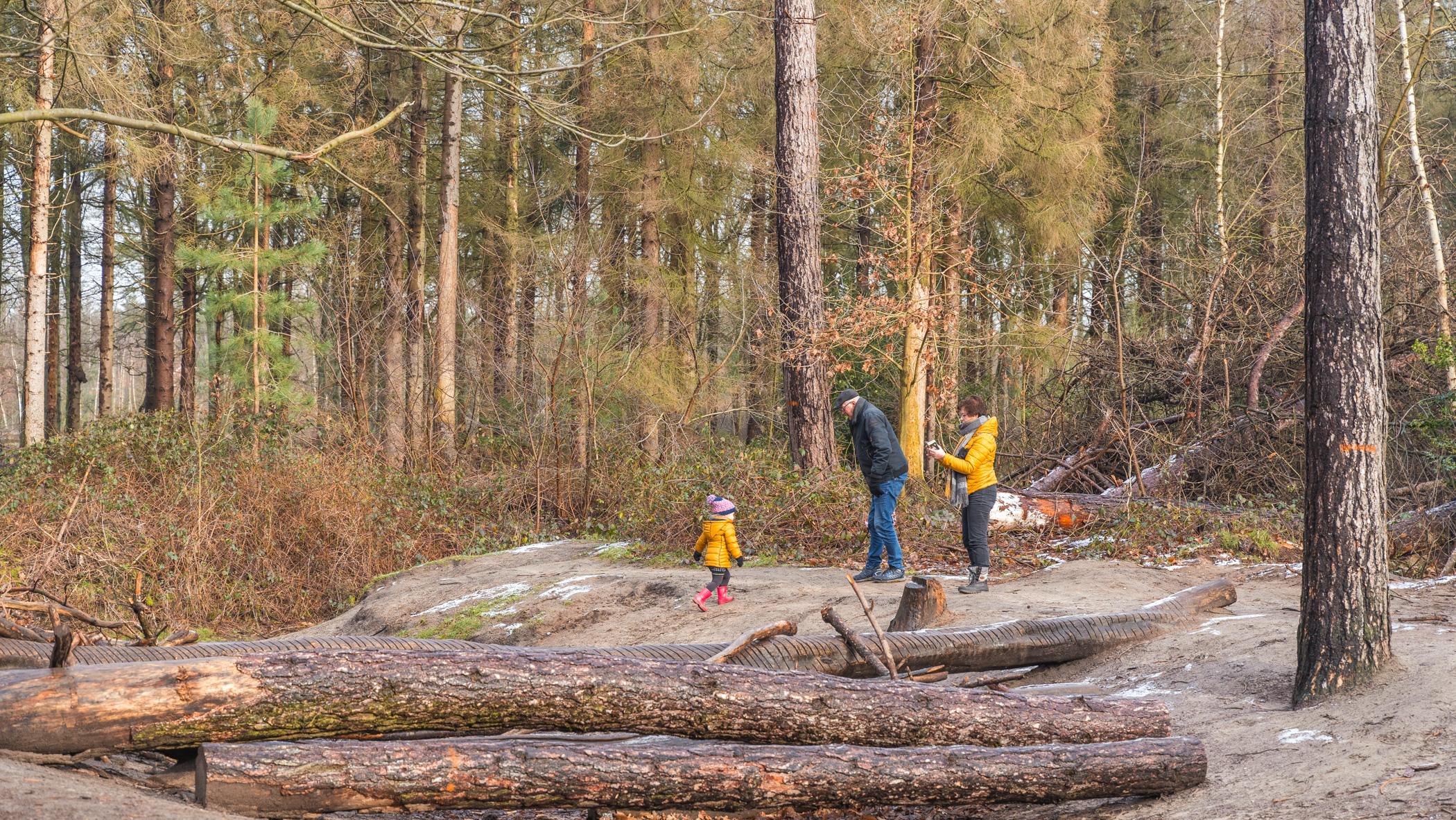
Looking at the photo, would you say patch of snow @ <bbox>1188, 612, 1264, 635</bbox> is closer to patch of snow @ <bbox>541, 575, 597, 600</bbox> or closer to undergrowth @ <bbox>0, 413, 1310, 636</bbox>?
undergrowth @ <bbox>0, 413, 1310, 636</bbox>

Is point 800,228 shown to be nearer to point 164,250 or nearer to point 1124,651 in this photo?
point 1124,651

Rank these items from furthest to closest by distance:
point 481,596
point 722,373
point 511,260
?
point 511,260 < point 722,373 < point 481,596

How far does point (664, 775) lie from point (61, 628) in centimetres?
254

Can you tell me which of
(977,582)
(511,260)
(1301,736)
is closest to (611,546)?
(977,582)

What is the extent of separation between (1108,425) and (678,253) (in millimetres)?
9978

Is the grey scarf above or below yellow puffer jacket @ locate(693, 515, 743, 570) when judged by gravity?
A: above

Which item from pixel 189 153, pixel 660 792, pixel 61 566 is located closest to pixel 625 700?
pixel 660 792

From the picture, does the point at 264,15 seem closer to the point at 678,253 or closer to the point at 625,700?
the point at 678,253

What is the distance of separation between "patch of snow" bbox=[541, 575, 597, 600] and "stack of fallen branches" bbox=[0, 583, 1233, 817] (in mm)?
5130

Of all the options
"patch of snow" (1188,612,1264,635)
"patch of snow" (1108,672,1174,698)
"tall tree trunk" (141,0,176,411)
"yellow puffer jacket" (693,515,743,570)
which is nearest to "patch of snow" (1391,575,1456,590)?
"patch of snow" (1188,612,1264,635)

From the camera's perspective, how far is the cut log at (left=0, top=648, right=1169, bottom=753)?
4453 mm

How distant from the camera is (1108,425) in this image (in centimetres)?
1612

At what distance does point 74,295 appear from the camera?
27250 mm

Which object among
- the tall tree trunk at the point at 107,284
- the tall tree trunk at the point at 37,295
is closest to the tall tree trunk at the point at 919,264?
the tall tree trunk at the point at 37,295
